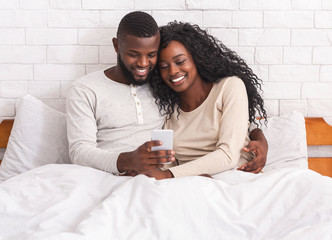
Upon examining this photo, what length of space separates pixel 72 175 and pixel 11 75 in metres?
0.90

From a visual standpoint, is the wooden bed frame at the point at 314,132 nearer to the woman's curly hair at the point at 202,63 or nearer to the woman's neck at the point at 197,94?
the woman's curly hair at the point at 202,63

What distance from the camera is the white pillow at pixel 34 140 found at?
64.6 inches

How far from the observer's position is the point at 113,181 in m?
1.25

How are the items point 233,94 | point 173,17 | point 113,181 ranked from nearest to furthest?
point 113,181 → point 233,94 → point 173,17

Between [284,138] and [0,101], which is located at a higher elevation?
[0,101]

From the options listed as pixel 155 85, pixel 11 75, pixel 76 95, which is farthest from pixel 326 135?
pixel 11 75

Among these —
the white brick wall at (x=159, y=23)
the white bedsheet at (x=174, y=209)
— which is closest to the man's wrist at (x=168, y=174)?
the white bedsheet at (x=174, y=209)

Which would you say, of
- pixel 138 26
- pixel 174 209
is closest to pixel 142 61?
pixel 138 26

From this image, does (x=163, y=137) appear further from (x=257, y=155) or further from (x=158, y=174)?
(x=257, y=155)

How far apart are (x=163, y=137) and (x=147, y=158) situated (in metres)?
0.10

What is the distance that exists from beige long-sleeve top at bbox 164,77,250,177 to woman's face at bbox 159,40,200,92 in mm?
119

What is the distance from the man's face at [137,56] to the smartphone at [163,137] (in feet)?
1.22

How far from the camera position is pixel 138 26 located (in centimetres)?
153

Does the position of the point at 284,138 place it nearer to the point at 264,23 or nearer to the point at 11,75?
the point at 264,23
